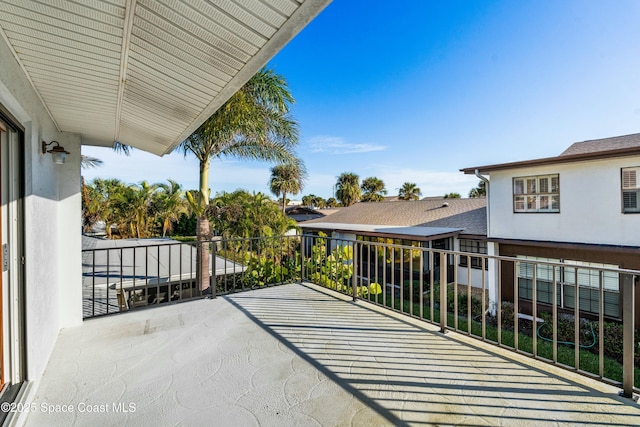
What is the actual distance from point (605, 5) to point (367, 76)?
6.90 metres

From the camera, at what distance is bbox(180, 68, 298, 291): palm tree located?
7.12 m

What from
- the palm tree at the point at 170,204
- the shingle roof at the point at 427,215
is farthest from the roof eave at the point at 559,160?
the palm tree at the point at 170,204

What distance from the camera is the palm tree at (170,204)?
66.2ft

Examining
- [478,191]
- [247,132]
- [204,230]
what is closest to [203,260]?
[204,230]

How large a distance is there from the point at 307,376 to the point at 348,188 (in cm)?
2772

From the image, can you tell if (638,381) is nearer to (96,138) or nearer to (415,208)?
(96,138)

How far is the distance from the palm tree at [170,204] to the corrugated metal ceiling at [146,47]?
1934 cm

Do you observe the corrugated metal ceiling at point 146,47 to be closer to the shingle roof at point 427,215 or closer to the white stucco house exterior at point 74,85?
the white stucco house exterior at point 74,85

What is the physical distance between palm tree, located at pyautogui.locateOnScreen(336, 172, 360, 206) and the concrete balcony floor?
87.3 ft

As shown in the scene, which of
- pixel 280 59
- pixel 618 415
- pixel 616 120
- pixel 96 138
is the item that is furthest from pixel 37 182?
pixel 616 120

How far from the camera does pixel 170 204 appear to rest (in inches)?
781

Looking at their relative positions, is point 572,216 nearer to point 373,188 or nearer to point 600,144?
point 600,144

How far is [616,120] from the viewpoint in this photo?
10.3 m

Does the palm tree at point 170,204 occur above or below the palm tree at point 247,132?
below
